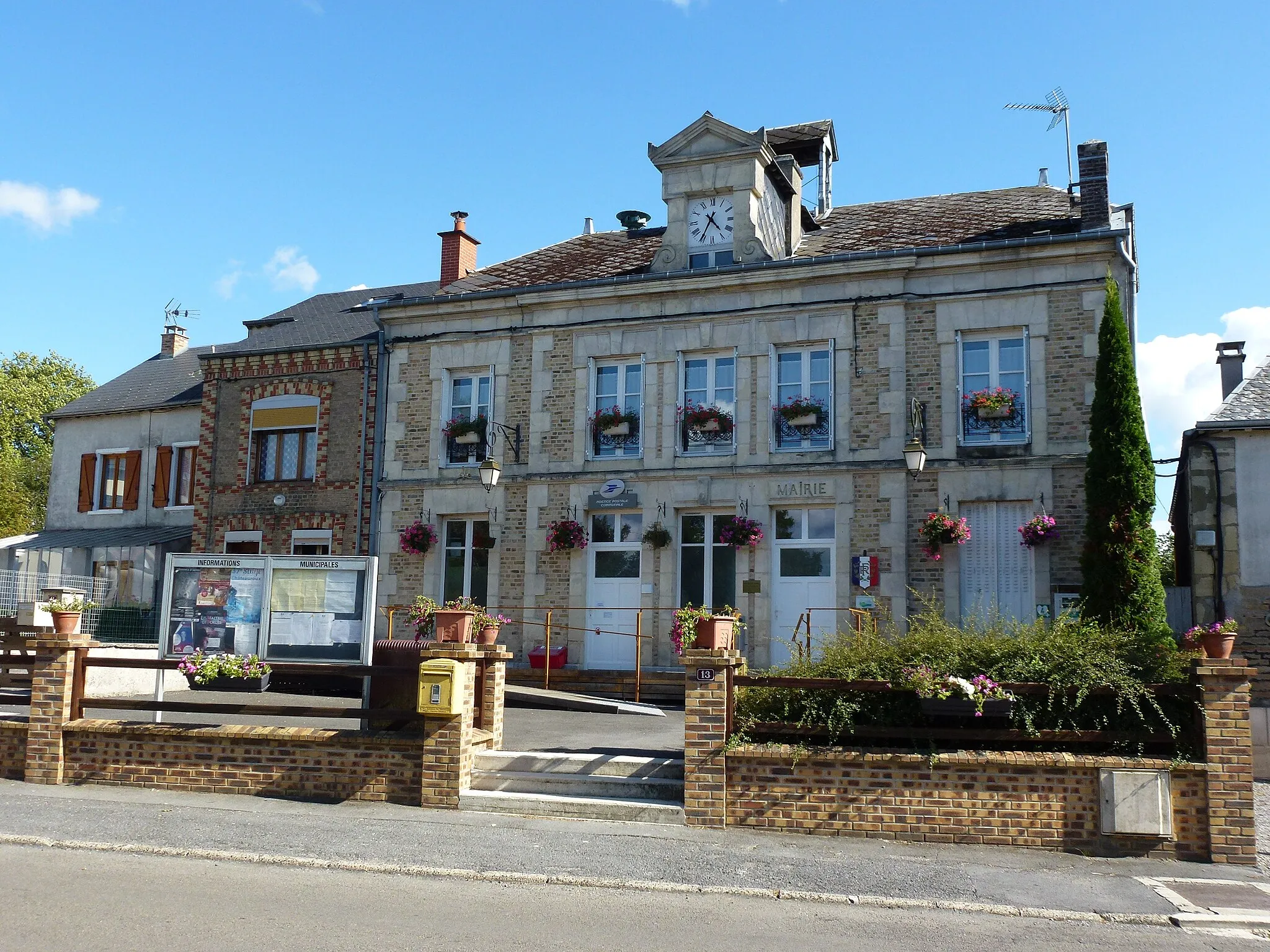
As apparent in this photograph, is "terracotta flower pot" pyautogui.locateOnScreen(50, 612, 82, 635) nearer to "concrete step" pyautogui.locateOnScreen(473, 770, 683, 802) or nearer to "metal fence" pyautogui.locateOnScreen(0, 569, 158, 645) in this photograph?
"concrete step" pyautogui.locateOnScreen(473, 770, 683, 802)

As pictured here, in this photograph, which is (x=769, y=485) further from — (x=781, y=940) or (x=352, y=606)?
(x=781, y=940)

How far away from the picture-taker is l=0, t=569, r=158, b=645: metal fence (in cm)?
2073

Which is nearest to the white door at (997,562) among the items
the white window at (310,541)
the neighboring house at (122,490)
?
the white window at (310,541)

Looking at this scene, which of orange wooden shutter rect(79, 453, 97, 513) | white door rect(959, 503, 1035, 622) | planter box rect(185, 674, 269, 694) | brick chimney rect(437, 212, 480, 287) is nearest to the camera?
planter box rect(185, 674, 269, 694)

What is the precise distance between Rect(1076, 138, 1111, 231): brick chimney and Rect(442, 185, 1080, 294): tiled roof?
0.23 m

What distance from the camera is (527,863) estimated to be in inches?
298

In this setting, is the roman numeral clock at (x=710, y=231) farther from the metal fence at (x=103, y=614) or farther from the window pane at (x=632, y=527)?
the metal fence at (x=103, y=614)

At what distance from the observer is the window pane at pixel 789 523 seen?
17531 millimetres

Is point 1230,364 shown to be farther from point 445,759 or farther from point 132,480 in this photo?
point 132,480

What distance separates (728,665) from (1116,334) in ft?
28.2

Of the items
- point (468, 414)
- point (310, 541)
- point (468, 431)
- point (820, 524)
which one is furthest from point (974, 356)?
point (310, 541)

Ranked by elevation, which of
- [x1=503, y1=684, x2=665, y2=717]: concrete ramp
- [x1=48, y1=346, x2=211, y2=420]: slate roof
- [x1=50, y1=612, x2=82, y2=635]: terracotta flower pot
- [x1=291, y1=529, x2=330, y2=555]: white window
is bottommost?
[x1=503, y1=684, x2=665, y2=717]: concrete ramp

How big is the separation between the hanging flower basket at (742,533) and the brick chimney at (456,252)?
815 centimetres

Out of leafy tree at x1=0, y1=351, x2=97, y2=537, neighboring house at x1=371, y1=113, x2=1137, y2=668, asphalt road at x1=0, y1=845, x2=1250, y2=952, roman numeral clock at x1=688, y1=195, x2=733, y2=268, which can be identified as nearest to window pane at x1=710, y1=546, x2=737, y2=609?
neighboring house at x1=371, y1=113, x2=1137, y2=668
